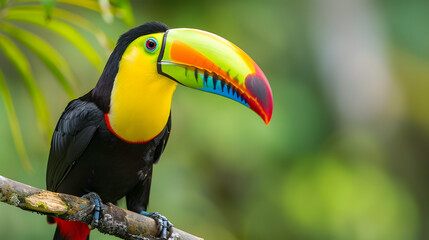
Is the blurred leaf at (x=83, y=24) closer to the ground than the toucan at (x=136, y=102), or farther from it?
farther from it

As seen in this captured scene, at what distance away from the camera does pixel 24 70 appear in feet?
7.85

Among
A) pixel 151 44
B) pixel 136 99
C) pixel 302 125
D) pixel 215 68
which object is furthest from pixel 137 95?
pixel 302 125

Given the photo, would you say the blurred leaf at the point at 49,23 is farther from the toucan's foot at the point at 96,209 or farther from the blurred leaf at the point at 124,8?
the toucan's foot at the point at 96,209

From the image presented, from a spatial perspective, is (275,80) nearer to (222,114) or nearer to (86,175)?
(222,114)

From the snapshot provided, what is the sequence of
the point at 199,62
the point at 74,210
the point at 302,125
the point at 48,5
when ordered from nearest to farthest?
the point at 48,5 → the point at 74,210 → the point at 199,62 → the point at 302,125

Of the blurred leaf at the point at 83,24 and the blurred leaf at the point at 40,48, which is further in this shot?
the blurred leaf at the point at 83,24

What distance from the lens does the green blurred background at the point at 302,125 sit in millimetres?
5934

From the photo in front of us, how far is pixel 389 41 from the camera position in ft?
22.0

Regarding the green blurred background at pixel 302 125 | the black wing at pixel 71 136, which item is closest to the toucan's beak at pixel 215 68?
the black wing at pixel 71 136

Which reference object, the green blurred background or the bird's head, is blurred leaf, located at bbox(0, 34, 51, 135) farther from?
the green blurred background

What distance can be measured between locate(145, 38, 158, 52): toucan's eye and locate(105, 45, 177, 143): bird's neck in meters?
0.05

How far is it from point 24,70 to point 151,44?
556 mm

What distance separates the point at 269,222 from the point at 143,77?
461cm

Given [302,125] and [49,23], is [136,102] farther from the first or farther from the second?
[302,125]
